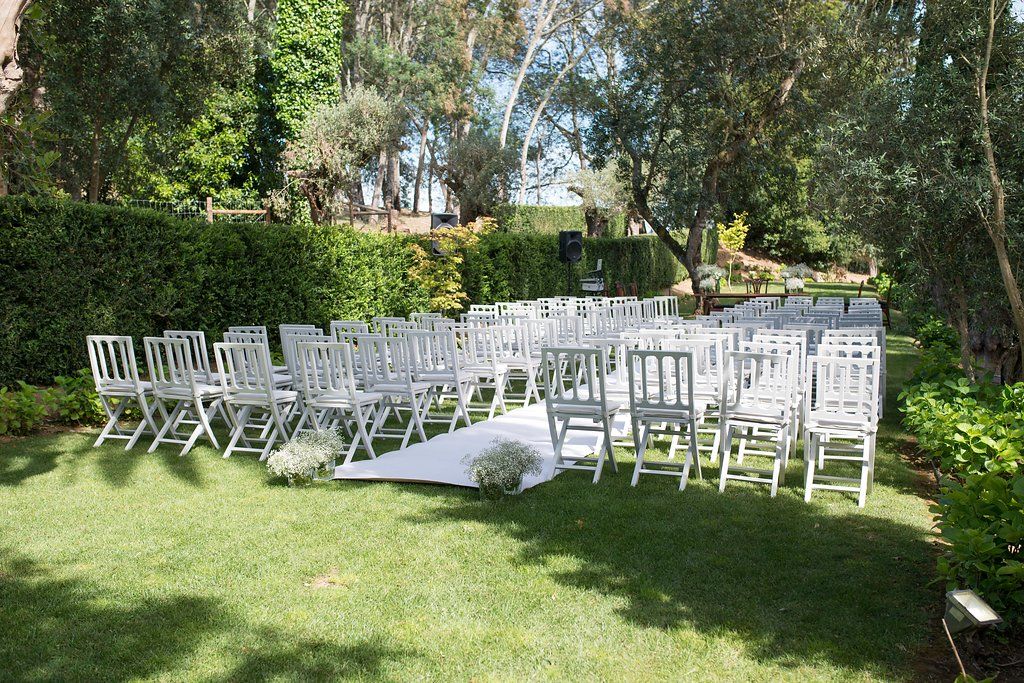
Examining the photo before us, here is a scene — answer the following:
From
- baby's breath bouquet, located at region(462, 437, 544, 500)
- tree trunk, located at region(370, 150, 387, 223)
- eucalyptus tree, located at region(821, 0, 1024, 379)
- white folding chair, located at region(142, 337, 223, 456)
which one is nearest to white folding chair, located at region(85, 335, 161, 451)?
white folding chair, located at region(142, 337, 223, 456)

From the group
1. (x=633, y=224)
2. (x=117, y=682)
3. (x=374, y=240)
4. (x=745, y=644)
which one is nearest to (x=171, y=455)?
(x=117, y=682)

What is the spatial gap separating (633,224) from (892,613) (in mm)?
37424

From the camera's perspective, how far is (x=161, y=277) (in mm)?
10680

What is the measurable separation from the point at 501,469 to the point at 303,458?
1490 mm

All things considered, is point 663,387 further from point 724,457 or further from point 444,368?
point 444,368

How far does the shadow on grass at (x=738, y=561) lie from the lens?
3717 millimetres

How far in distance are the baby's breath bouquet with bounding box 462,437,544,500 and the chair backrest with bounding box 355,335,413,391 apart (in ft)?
5.51

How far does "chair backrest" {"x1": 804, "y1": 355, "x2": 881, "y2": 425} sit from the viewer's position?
5699mm

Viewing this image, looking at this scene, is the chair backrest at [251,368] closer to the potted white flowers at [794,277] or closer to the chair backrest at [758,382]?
the chair backrest at [758,382]

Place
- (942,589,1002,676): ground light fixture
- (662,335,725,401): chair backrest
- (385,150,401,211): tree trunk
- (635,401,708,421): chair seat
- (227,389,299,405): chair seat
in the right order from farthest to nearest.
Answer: (385,150,401,211): tree trunk, (227,389,299,405): chair seat, (662,335,725,401): chair backrest, (635,401,708,421): chair seat, (942,589,1002,676): ground light fixture

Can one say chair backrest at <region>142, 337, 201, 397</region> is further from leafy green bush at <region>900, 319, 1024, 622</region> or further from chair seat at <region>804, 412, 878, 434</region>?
leafy green bush at <region>900, 319, 1024, 622</region>

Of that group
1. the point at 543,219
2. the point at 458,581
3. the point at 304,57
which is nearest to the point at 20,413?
the point at 458,581

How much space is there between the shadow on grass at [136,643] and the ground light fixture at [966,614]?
2116 mm

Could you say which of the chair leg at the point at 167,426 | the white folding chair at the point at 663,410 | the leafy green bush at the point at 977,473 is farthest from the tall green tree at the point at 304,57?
A: the white folding chair at the point at 663,410
